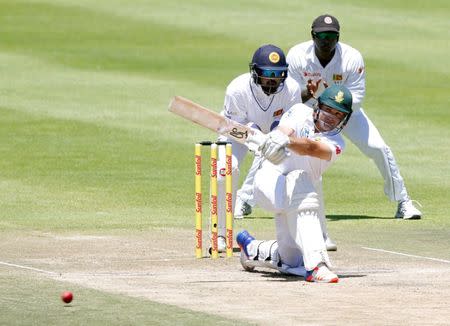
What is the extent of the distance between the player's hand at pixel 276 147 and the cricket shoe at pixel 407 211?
174 inches

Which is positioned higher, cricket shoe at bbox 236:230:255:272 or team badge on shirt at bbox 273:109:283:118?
team badge on shirt at bbox 273:109:283:118

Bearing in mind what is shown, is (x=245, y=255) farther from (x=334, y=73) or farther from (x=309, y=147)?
(x=334, y=73)

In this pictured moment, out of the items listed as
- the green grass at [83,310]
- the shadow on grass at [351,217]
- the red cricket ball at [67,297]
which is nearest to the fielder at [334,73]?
the shadow on grass at [351,217]

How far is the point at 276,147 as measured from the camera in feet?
31.7

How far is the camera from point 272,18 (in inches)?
1169

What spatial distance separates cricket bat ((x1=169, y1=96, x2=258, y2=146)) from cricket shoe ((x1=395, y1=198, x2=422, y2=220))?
4.19m

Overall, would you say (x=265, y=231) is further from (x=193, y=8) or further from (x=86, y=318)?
(x=193, y=8)

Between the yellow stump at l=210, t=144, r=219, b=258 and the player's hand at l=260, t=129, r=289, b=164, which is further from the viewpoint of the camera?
the yellow stump at l=210, t=144, r=219, b=258

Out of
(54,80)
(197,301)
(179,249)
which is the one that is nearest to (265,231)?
(179,249)

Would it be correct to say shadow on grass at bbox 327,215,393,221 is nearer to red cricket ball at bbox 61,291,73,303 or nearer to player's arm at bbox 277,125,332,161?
player's arm at bbox 277,125,332,161

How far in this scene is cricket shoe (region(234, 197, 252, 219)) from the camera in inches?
563

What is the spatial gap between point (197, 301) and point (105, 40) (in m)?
19.3

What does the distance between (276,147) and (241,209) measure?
4741 millimetres

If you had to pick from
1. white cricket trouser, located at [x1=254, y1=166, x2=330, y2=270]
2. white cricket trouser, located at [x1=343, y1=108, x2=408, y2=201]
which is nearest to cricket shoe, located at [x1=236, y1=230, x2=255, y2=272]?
white cricket trouser, located at [x1=254, y1=166, x2=330, y2=270]
